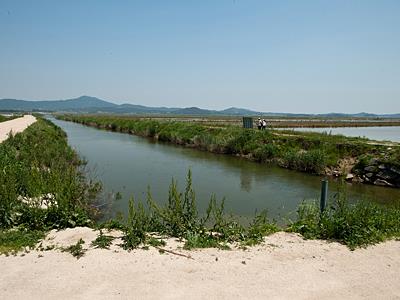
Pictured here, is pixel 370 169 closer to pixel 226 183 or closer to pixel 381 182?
pixel 381 182

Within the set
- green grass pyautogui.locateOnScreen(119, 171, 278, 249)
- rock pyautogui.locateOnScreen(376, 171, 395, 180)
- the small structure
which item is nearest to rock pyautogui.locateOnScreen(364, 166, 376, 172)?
rock pyautogui.locateOnScreen(376, 171, 395, 180)

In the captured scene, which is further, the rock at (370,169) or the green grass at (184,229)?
the rock at (370,169)

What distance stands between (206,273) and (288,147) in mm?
19080

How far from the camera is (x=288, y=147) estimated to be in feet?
76.6

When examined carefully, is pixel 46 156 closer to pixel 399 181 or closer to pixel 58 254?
pixel 58 254

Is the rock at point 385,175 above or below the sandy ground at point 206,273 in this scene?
below

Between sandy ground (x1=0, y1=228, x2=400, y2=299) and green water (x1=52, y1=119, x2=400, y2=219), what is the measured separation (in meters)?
4.15

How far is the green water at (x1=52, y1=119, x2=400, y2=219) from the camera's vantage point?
1288 cm

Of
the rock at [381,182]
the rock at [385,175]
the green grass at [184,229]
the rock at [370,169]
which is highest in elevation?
the green grass at [184,229]

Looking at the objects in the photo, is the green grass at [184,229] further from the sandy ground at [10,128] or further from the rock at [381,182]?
the sandy ground at [10,128]

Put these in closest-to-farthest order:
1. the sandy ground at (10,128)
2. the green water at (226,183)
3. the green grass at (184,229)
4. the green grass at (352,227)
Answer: the green grass at (184,229), the green grass at (352,227), the green water at (226,183), the sandy ground at (10,128)

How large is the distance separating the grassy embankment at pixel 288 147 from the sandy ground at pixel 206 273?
1314cm

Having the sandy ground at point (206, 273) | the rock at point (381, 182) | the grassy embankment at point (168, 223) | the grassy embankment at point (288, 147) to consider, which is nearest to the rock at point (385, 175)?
the rock at point (381, 182)

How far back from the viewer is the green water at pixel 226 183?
12875 millimetres
